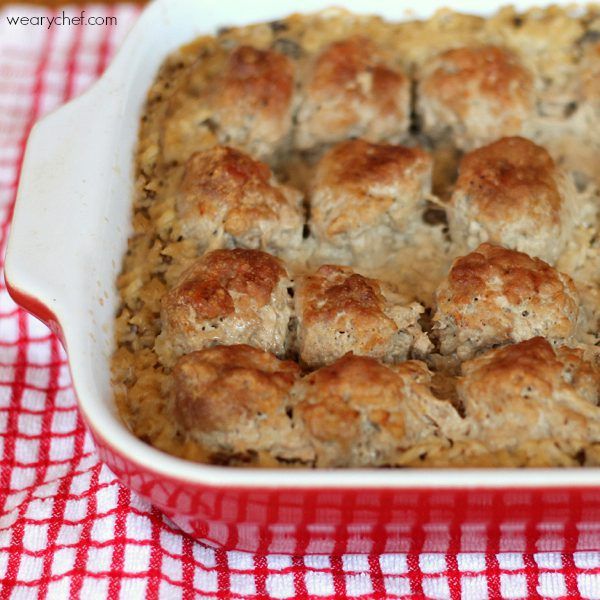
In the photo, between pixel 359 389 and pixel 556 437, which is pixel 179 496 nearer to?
pixel 359 389

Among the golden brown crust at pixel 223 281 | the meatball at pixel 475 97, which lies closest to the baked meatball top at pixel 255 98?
the meatball at pixel 475 97

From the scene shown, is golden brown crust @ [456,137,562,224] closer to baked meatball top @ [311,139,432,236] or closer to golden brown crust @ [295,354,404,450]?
baked meatball top @ [311,139,432,236]

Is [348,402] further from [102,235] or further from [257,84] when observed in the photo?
[257,84]

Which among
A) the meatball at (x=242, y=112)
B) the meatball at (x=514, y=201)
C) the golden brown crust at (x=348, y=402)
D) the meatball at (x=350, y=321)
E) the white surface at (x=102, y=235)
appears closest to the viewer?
the white surface at (x=102, y=235)

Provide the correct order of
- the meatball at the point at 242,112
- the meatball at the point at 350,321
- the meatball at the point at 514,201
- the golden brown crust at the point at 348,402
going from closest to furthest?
the golden brown crust at the point at 348,402 → the meatball at the point at 350,321 → the meatball at the point at 514,201 → the meatball at the point at 242,112

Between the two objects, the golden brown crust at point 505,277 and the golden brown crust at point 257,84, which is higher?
the golden brown crust at point 257,84

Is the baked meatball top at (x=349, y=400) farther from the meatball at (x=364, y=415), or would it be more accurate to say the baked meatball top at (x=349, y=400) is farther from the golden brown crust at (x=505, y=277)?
the golden brown crust at (x=505, y=277)

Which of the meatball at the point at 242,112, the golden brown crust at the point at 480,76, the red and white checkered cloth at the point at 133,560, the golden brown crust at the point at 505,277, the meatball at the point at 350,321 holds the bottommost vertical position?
the red and white checkered cloth at the point at 133,560
